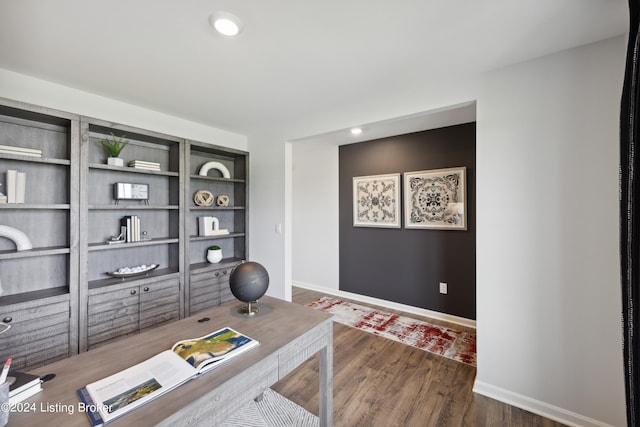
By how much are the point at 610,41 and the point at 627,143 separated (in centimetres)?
97

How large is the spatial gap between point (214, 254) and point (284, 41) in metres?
2.43

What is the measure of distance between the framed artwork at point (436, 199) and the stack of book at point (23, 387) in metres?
3.43

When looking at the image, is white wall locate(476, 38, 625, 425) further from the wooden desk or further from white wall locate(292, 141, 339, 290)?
white wall locate(292, 141, 339, 290)

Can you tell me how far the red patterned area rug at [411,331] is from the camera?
2.58 metres

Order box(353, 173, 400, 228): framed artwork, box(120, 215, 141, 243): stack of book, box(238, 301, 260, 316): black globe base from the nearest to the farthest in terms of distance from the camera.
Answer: box(238, 301, 260, 316): black globe base, box(120, 215, 141, 243): stack of book, box(353, 173, 400, 228): framed artwork

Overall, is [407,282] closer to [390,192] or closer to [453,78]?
[390,192]

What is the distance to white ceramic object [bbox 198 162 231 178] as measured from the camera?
125 inches

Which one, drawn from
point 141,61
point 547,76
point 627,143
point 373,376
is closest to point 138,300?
point 141,61

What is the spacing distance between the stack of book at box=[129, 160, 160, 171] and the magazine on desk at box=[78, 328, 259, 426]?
2.06 m

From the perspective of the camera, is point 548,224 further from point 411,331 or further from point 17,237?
point 17,237

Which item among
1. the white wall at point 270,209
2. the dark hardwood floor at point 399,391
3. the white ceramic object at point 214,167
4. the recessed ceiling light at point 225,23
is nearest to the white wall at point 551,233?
the dark hardwood floor at point 399,391

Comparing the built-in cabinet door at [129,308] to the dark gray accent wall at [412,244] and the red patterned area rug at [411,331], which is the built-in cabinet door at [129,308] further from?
the dark gray accent wall at [412,244]

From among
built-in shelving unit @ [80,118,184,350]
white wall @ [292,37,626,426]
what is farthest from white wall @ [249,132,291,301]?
white wall @ [292,37,626,426]

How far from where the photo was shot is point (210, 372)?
3.32 feet
